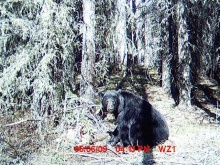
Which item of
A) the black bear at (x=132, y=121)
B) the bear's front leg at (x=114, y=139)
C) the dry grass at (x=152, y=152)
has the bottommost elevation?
the dry grass at (x=152, y=152)

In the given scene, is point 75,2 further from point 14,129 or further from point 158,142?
point 158,142

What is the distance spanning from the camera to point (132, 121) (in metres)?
8.55

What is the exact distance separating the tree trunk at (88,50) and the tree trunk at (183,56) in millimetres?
4683

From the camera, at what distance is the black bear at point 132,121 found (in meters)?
8.50

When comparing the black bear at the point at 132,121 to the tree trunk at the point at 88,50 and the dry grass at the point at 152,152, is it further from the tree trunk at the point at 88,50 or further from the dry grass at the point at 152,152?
the tree trunk at the point at 88,50

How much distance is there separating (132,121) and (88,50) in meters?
2.75

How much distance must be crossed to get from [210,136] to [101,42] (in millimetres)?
4624

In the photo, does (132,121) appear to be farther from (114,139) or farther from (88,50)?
(88,50)

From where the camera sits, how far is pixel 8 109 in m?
10.3

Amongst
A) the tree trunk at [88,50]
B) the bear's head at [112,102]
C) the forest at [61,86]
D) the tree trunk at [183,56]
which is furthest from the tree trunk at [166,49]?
the bear's head at [112,102]

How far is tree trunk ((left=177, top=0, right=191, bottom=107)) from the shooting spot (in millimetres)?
13211

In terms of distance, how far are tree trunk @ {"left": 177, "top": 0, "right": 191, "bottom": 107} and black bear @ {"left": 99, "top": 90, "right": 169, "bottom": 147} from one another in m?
5.07

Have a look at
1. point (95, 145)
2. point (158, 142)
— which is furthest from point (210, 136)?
point (95, 145)
